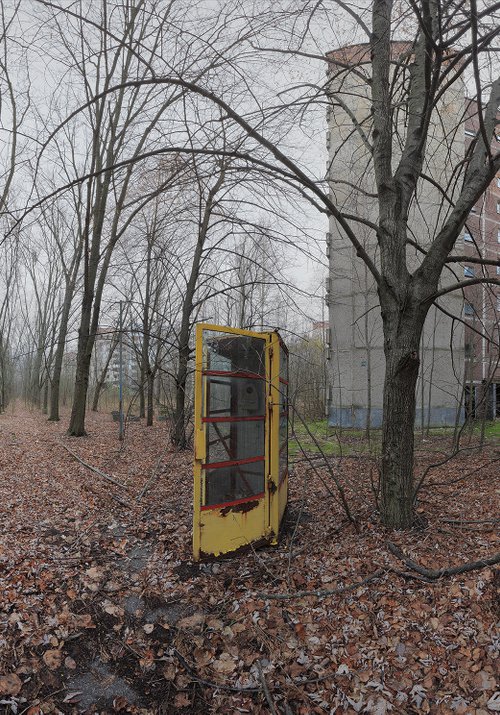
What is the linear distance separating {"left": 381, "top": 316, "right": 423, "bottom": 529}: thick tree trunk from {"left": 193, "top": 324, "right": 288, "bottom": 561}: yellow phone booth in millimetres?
1160

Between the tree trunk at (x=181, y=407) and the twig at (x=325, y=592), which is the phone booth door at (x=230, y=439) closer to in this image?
the twig at (x=325, y=592)

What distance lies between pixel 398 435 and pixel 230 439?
68.8 inches

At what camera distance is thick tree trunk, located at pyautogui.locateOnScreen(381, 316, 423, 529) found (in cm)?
455

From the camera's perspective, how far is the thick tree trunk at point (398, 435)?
4.55 m

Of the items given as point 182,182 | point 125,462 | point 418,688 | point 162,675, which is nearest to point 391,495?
point 418,688

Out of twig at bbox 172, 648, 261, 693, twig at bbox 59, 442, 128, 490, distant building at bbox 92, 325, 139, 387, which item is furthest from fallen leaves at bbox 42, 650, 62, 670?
distant building at bbox 92, 325, 139, 387

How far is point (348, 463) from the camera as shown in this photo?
9.22 metres

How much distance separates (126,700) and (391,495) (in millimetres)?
2993

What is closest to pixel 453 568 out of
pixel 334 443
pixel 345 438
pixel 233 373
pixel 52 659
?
→ pixel 233 373

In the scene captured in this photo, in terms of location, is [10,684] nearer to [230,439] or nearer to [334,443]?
[230,439]

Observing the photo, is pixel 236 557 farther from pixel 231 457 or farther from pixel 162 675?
pixel 162 675

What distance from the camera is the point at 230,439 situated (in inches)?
181

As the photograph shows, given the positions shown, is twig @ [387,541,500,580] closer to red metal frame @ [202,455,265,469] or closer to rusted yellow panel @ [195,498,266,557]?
→ rusted yellow panel @ [195,498,266,557]

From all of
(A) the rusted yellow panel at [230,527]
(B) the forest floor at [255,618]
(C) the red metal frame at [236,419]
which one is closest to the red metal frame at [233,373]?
(C) the red metal frame at [236,419]
